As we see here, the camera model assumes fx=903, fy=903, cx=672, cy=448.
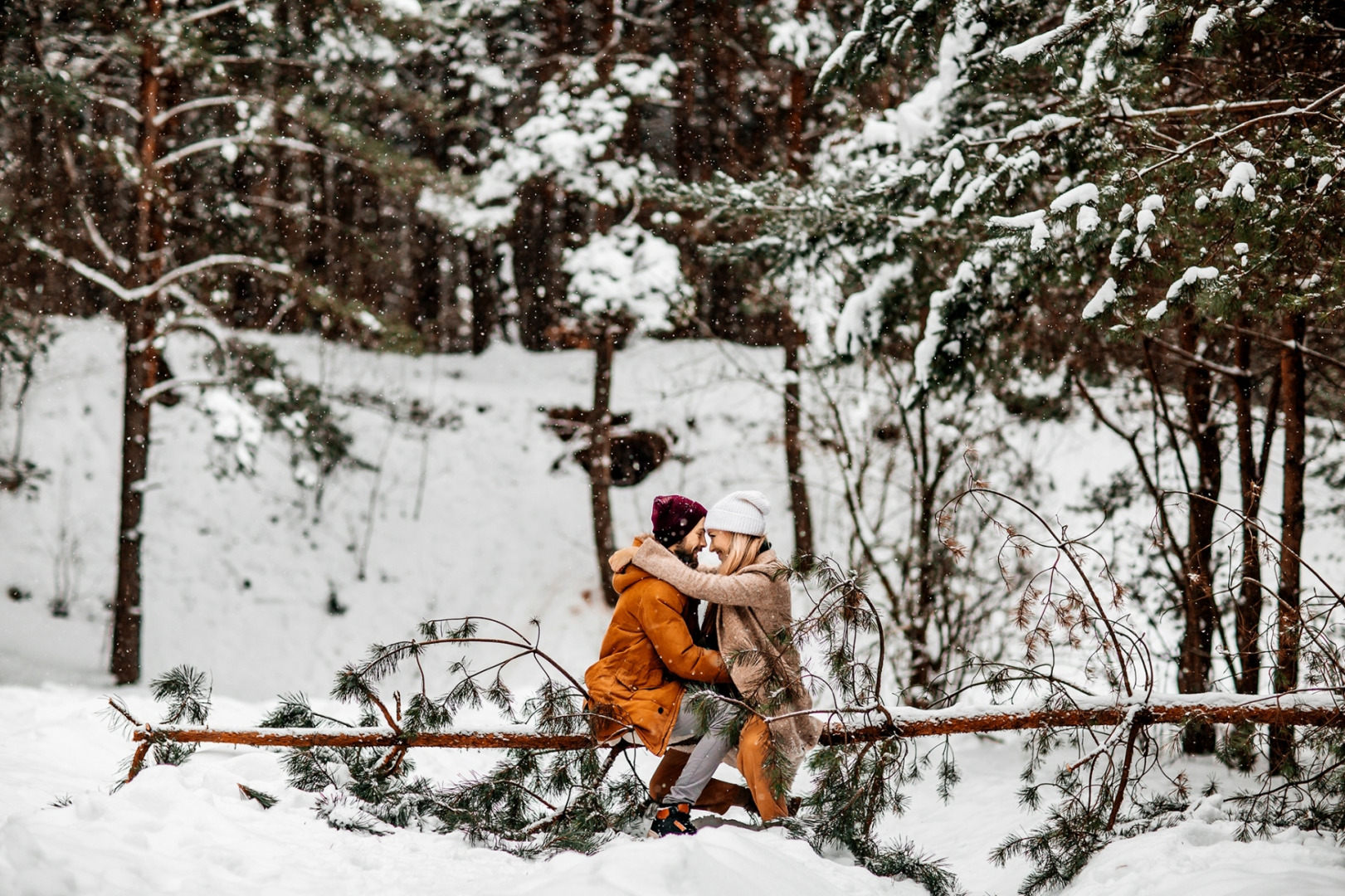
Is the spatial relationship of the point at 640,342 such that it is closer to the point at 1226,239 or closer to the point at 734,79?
the point at 734,79

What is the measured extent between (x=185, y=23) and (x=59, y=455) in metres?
6.86

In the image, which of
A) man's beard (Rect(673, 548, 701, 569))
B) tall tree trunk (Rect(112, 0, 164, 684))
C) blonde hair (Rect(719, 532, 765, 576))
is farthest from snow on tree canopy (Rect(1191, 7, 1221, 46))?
tall tree trunk (Rect(112, 0, 164, 684))

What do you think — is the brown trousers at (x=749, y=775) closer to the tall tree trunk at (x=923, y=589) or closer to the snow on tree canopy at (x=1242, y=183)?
the snow on tree canopy at (x=1242, y=183)

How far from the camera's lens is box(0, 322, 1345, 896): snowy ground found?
9.78ft

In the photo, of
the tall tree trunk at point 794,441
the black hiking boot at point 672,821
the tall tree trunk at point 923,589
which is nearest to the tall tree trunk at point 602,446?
the tall tree trunk at point 794,441

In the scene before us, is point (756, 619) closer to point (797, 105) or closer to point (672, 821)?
point (672, 821)

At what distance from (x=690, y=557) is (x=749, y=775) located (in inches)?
39.2

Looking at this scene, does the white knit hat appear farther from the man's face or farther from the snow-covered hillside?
the snow-covered hillside

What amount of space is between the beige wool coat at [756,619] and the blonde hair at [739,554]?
42 mm

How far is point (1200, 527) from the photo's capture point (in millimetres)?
5949

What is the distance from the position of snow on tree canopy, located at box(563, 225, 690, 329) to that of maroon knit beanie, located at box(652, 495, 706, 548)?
22.1 ft

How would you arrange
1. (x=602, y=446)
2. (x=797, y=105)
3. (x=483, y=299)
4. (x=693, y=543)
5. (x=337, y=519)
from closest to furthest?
1. (x=693, y=543)
2. (x=797, y=105)
3. (x=602, y=446)
4. (x=337, y=519)
5. (x=483, y=299)

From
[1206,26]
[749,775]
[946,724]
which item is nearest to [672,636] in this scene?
[749,775]

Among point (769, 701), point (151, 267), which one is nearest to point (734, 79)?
point (151, 267)
